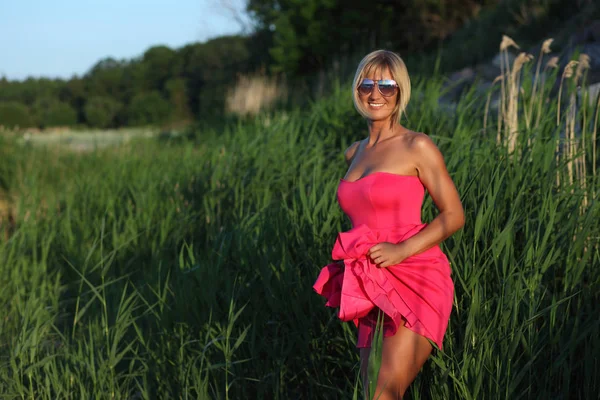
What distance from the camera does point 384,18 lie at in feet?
69.7

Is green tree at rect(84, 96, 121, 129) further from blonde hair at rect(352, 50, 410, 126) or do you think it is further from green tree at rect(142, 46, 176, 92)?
blonde hair at rect(352, 50, 410, 126)

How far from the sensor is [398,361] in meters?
1.91

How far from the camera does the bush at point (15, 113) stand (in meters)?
39.7

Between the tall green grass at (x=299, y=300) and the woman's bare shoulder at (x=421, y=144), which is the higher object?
the woman's bare shoulder at (x=421, y=144)

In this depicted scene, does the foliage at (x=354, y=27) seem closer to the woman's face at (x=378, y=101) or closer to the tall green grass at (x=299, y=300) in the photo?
the tall green grass at (x=299, y=300)

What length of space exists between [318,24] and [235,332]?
19.6 meters

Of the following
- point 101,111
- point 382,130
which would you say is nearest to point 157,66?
point 101,111

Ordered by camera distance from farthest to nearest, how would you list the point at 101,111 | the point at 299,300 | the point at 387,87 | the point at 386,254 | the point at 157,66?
1. the point at 157,66
2. the point at 101,111
3. the point at 299,300
4. the point at 387,87
5. the point at 386,254

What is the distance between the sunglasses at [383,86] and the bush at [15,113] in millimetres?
39611

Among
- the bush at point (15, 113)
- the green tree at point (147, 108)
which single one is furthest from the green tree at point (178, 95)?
the bush at point (15, 113)

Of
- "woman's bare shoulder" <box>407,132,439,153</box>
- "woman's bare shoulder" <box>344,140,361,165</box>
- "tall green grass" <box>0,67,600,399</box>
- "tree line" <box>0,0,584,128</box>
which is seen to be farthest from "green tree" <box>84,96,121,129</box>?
"woman's bare shoulder" <box>407,132,439,153</box>

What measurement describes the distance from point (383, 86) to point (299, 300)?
126 cm

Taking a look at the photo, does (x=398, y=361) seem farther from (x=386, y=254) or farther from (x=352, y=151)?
(x=352, y=151)

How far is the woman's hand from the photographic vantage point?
1.90 metres
